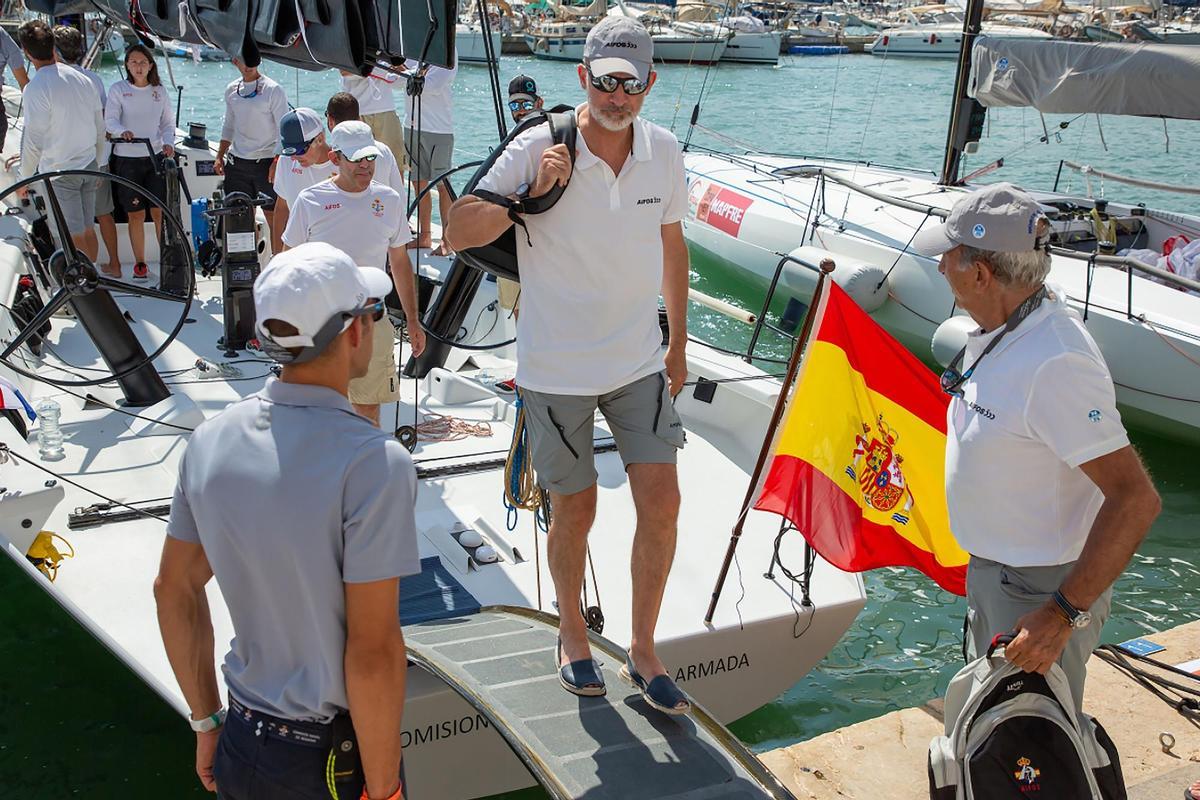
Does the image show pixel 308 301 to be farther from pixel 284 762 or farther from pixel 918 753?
pixel 918 753

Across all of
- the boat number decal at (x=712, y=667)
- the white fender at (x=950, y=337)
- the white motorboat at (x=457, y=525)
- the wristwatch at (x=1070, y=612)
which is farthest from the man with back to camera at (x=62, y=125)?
the white fender at (x=950, y=337)

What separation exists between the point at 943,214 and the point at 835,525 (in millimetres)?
6835

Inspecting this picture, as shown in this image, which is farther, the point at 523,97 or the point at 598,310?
the point at 523,97

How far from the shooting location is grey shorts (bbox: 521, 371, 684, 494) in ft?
10.5

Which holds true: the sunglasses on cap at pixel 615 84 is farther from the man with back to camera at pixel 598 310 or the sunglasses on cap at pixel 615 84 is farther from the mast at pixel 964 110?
the mast at pixel 964 110

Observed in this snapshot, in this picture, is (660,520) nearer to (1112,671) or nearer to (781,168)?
(1112,671)

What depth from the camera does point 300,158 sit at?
5.99 meters

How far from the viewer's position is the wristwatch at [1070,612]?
93.4 inches

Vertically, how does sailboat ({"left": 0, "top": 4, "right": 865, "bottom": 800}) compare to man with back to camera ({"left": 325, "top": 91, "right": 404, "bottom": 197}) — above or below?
below

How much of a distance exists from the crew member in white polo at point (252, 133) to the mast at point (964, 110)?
25.8 feet

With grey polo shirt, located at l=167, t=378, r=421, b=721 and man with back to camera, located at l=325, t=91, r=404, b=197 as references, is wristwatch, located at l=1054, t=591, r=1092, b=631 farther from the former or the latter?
man with back to camera, located at l=325, t=91, r=404, b=197

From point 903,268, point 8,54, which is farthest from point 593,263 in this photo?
point 903,268

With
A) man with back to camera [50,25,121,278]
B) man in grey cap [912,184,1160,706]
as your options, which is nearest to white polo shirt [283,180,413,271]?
man in grey cap [912,184,1160,706]

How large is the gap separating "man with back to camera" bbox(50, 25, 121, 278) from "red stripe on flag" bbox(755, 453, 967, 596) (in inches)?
218
